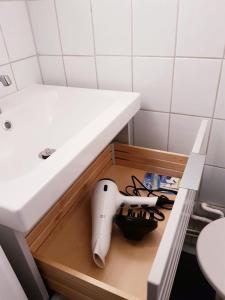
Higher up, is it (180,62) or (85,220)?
(180,62)

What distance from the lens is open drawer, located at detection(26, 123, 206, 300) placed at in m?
0.55

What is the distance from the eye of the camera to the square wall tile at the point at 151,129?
40.3 inches

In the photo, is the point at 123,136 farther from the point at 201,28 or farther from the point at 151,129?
the point at 201,28

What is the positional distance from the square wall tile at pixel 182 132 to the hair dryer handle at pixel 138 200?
316mm

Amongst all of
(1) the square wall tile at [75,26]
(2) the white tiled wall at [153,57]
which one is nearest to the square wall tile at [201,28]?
(2) the white tiled wall at [153,57]

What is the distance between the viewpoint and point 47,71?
1.14 m

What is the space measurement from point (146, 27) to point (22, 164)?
0.64 meters

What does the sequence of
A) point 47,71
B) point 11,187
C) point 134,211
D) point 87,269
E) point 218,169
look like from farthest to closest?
point 47,71 → point 218,169 → point 134,211 → point 87,269 → point 11,187

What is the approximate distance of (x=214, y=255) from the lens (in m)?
0.89

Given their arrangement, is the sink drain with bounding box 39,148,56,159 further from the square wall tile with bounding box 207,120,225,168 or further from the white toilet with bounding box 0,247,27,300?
the square wall tile with bounding box 207,120,225,168

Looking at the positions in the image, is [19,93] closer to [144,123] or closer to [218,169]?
[144,123]

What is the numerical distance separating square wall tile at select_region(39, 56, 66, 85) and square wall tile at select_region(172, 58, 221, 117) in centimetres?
51

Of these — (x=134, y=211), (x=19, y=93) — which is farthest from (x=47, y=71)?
(x=134, y=211)

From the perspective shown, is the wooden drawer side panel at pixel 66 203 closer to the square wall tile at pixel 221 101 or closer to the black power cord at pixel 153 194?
the black power cord at pixel 153 194
